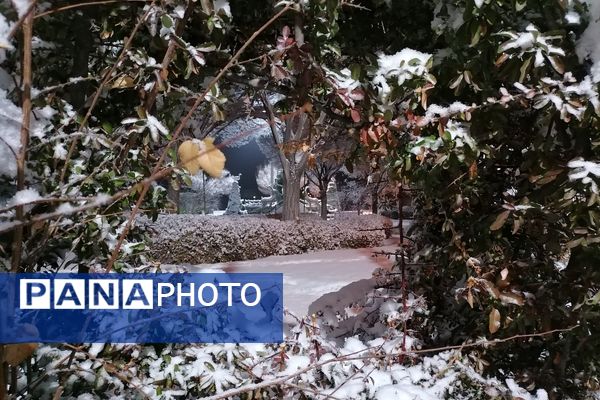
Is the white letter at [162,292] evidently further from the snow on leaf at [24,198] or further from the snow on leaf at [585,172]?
the snow on leaf at [585,172]

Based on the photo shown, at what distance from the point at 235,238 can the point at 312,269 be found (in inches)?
72.4

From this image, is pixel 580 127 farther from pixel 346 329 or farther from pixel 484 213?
pixel 346 329

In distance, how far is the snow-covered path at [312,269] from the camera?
5.77m

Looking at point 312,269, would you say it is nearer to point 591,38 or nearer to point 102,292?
point 591,38

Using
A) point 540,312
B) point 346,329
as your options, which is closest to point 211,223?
point 346,329

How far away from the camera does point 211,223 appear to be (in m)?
8.73

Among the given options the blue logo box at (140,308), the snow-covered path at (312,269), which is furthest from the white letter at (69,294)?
the snow-covered path at (312,269)

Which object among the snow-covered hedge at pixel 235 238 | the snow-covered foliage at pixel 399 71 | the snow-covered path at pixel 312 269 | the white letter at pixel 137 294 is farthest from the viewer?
the snow-covered hedge at pixel 235 238

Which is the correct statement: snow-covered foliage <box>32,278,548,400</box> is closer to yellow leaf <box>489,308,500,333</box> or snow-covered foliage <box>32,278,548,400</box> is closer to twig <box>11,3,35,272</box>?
yellow leaf <box>489,308,500,333</box>

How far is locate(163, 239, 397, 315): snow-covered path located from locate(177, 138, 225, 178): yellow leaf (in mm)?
4500

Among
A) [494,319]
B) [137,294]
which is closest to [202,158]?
[137,294]

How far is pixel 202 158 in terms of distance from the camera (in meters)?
0.57

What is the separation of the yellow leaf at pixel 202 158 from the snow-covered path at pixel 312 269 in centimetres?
450

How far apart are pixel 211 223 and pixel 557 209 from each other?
24.1ft
